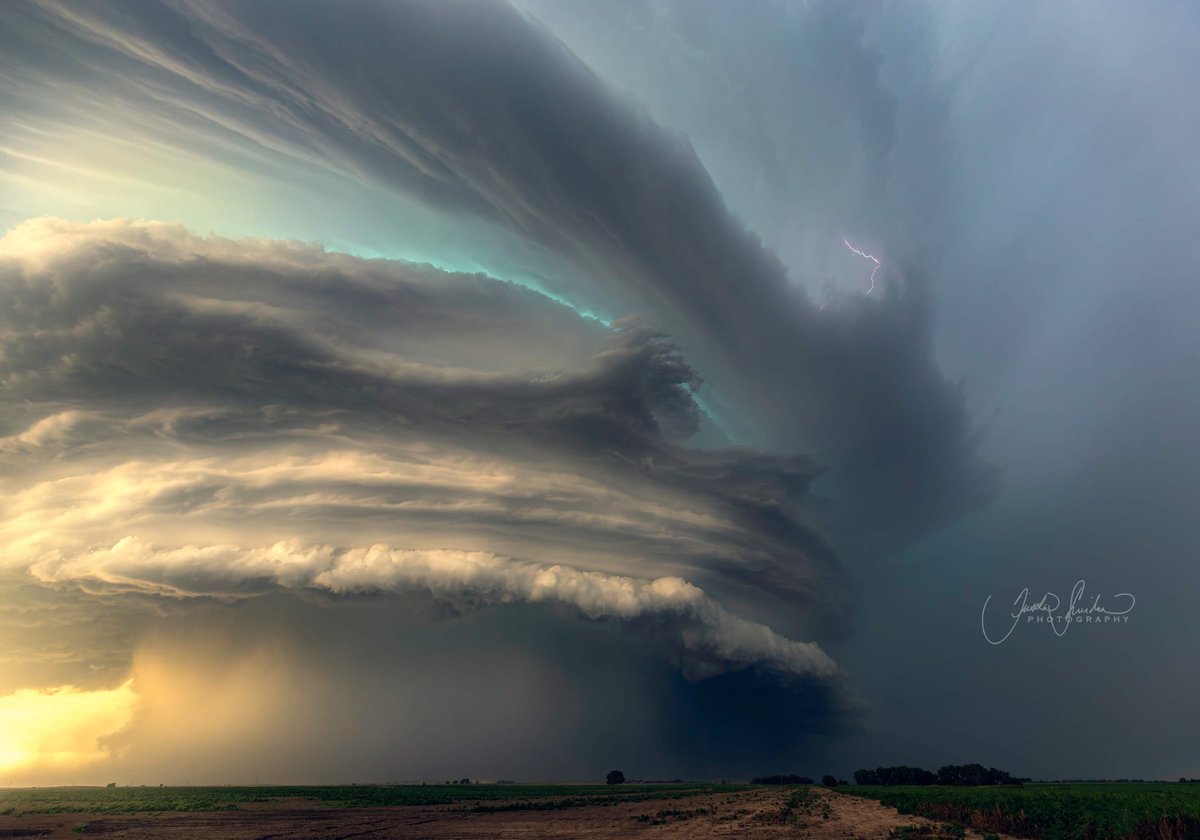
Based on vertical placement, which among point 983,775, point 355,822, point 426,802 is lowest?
point 983,775

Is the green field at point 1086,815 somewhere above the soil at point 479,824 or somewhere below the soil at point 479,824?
above

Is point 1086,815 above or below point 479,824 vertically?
above

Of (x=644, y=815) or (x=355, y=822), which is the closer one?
(x=355, y=822)

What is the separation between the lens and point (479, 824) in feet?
242

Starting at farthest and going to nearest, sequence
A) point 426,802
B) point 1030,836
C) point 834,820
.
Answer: point 426,802
point 834,820
point 1030,836

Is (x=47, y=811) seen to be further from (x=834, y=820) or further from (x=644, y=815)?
(x=834, y=820)

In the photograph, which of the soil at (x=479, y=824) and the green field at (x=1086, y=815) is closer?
the green field at (x=1086, y=815)

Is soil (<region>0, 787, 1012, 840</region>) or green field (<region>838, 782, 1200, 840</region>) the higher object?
green field (<region>838, 782, 1200, 840</region>)

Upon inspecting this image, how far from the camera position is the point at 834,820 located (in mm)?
71750

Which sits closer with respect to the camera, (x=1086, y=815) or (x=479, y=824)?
(x=1086, y=815)

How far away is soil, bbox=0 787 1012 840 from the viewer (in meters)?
62.3

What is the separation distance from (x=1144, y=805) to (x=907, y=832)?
715 inches

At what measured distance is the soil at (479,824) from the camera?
62344 millimetres

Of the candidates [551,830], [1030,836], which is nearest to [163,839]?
[551,830]
